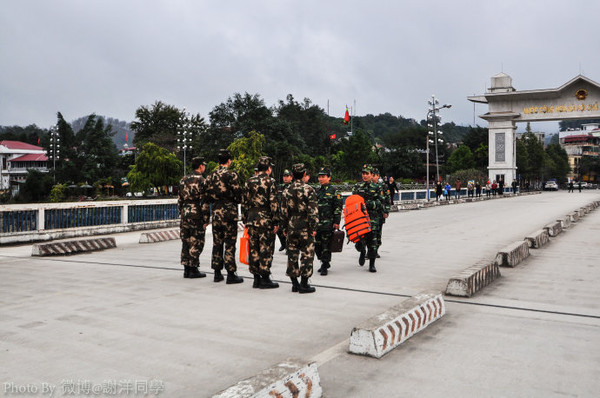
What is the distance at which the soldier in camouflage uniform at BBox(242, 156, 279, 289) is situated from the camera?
7.49 metres

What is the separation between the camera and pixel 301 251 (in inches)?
288

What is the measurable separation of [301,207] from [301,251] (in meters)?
0.63

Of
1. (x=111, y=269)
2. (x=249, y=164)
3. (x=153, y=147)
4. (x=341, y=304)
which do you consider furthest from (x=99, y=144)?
(x=341, y=304)

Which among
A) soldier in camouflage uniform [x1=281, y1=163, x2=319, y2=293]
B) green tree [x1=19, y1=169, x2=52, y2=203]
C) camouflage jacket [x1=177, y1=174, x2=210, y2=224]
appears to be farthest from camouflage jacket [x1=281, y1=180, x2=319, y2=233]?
green tree [x1=19, y1=169, x2=52, y2=203]

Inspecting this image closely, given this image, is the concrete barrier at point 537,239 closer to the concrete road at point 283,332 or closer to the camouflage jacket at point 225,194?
the concrete road at point 283,332

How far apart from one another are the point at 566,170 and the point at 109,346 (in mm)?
112322

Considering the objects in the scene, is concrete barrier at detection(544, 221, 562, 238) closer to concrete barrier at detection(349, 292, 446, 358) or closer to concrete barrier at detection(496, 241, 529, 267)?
concrete barrier at detection(496, 241, 529, 267)

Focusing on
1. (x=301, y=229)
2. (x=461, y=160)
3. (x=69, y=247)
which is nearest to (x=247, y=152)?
(x=69, y=247)

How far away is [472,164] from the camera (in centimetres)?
8569

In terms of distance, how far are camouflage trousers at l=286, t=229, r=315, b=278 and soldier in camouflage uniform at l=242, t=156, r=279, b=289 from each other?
346 mm

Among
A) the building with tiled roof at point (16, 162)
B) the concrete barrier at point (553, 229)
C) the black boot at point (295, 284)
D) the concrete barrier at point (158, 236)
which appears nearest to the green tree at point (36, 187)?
the building with tiled roof at point (16, 162)

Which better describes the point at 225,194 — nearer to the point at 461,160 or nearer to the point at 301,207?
the point at 301,207

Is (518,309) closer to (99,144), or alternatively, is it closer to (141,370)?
(141,370)

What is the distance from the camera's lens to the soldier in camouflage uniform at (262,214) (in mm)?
7492
